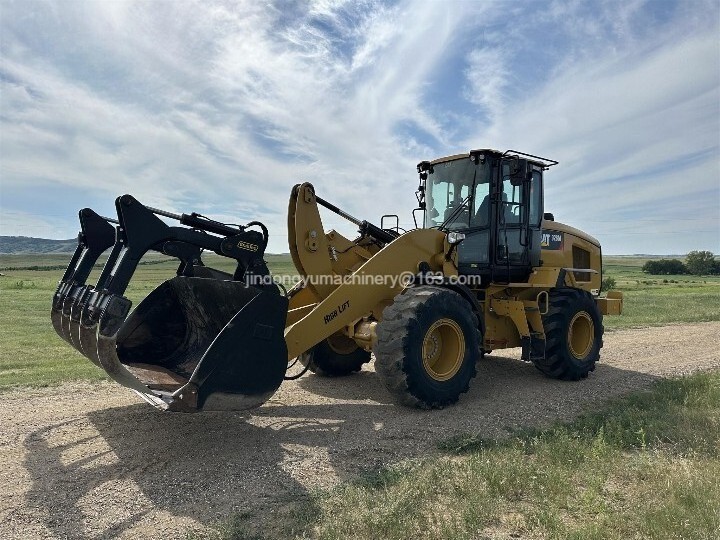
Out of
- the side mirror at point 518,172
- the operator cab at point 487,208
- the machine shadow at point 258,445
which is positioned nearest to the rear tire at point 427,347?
the machine shadow at point 258,445

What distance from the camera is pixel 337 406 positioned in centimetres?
685

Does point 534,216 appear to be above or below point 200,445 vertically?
above

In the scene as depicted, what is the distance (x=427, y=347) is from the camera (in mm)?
6867

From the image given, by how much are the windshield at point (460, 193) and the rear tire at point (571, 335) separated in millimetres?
1884

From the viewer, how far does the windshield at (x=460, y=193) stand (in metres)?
8.04

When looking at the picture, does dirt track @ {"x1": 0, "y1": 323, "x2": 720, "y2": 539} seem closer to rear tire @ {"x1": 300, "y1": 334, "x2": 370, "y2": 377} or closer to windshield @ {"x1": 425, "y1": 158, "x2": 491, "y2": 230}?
rear tire @ {"x1": 300, "y1": 334, "x2": 370, "y2": 377}

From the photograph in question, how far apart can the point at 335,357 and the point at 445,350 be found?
2.03 metres

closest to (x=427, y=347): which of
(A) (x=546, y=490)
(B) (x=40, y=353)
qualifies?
(A) (x=546, y=490)

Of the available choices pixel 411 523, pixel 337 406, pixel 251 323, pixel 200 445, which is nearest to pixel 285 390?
pixel 337 406

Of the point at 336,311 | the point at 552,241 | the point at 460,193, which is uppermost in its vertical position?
the point at 460,193

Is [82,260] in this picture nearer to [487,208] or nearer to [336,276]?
[336,276]

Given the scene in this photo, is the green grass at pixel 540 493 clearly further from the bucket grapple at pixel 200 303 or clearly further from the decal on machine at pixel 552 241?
the decal on machine at pixel 552 241

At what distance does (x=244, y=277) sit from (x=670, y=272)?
9462 cm

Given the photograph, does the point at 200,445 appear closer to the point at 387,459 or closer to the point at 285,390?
the point at 387,459
